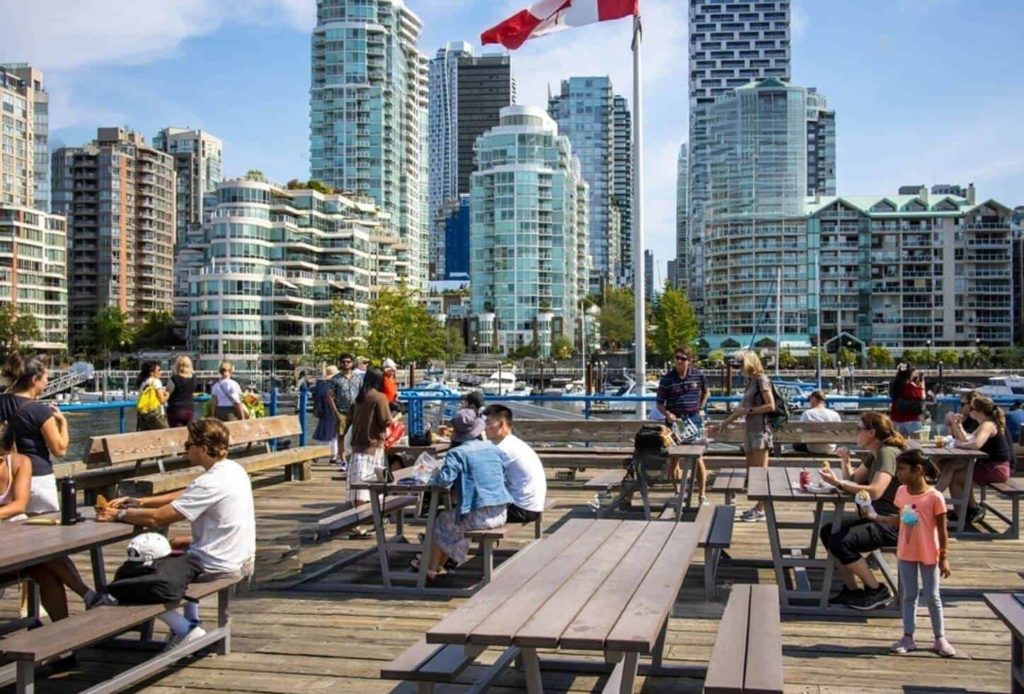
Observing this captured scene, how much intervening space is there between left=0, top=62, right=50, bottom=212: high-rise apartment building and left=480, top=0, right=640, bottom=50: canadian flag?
448 feet

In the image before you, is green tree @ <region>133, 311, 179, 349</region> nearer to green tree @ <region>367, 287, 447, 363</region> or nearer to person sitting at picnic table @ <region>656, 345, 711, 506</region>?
green tree @ <region>367, 287, 447, 363</region>

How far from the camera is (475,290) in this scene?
493 ft

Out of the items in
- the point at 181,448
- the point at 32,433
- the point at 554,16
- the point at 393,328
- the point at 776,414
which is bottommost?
the point at 181,448

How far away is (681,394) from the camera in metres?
12.2

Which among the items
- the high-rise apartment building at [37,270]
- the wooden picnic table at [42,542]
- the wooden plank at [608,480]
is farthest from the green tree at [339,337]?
the wooden picnic table at [42,542]

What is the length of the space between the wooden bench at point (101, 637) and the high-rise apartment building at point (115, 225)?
5667 inches

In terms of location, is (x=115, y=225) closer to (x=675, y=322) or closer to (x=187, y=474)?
(x=675, y=322)

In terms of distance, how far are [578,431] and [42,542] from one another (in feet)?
29.1

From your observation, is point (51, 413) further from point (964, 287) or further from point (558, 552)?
point (964, 287)

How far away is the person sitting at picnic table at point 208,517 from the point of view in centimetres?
607

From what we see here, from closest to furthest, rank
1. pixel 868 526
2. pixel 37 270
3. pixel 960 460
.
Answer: pixel 868 526, pixel 960 460, pixel 37 270

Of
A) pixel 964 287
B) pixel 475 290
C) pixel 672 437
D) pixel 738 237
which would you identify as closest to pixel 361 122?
pixel 475 290

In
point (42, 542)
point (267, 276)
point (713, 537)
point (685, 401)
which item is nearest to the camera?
point (42, 542)

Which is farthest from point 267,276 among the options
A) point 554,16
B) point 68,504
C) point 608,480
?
point 68,504
